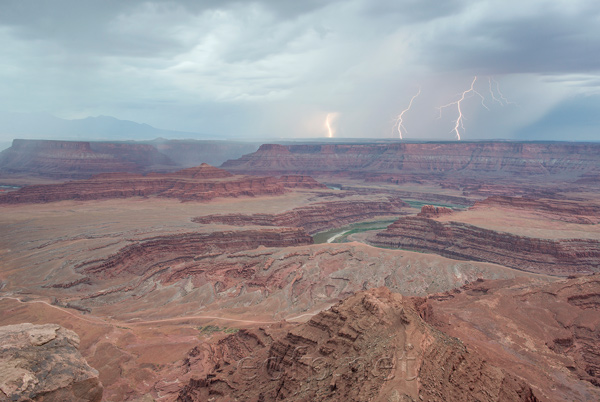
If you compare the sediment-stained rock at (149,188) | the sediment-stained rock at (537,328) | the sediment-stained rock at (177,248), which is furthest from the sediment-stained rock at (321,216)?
the sediment-stained rock at (537,328)

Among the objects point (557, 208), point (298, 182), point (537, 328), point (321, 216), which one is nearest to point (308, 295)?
point (537, 328)

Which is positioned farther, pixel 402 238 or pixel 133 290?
pixel 402 238

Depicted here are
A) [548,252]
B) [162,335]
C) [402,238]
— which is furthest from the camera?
[402,238]

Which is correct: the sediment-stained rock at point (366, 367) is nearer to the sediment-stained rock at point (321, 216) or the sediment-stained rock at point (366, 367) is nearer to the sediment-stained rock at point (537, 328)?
the sediment-stained rock at point (537, 328)

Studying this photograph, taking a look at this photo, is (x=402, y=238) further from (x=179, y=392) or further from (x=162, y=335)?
(x=179, y=392)

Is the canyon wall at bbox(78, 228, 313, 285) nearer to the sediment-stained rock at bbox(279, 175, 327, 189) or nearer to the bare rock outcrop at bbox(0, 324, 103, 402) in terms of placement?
the bare rock outcrop at bbox(0, 324, 103, 402)

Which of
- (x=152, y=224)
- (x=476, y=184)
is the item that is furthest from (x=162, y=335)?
(x=476, y=184)

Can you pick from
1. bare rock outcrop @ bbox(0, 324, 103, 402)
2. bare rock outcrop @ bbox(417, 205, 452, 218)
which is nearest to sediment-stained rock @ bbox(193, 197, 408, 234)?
bare rock outcrop @ bbox(417, 205, 452, 218)
